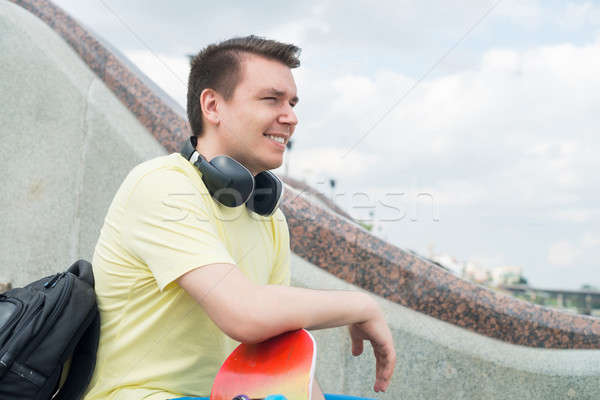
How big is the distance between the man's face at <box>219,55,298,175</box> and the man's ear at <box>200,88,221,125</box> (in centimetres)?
3

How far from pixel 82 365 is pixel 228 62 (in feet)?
4.20

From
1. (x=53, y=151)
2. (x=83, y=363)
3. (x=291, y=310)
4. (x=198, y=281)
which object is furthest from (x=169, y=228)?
(x=53, y=151)

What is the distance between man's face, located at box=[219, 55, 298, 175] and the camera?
208 centimetres

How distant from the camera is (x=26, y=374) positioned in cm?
151

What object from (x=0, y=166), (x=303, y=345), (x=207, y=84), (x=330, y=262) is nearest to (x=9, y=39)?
(x=0, y=166)

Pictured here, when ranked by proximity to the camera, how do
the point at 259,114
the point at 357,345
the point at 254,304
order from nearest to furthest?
the point at 254,304 < the point at 357,345 < the point at 259,114

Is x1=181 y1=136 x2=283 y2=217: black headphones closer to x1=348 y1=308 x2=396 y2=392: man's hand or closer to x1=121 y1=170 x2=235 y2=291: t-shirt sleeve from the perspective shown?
x1=121 y1=170 x2=235 y2=291: t-shirt sleeve

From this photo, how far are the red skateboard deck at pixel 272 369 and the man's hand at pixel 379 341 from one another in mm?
281

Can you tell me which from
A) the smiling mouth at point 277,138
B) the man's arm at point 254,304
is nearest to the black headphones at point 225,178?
the smiling mouth at point 277,138

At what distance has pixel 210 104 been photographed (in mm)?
2150

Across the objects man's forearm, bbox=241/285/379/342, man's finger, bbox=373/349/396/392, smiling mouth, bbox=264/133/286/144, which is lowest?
man's finger, bbox=373/349/396/392

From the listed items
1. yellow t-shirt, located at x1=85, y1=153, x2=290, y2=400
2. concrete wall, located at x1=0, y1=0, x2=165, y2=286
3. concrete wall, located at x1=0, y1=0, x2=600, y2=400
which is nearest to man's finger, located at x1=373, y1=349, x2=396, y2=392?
yellow t-shirt, located at x1=85, y1=153, x2=290, y2=400

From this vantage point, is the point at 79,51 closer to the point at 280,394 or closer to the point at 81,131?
the point at 81,131

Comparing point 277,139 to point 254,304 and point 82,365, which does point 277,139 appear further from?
point 82,365
